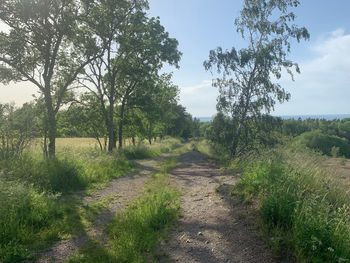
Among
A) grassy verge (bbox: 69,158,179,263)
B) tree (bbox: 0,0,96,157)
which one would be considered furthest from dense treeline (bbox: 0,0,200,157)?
grassy verge (bbox: 69,158,179,263)

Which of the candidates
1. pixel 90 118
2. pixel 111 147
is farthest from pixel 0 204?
pixel 90 118

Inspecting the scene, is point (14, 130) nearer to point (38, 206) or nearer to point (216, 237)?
point (38, 206)

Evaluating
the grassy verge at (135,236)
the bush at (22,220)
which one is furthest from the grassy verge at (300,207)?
the bush at (22,220)

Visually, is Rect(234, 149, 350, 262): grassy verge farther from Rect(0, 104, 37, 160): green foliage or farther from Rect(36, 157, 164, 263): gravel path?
Rect(0, 104, 37, 160): green foliage

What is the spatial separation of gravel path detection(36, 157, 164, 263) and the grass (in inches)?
8.7

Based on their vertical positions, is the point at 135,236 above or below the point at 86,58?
below

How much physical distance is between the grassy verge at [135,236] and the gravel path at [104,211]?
21 centimetres

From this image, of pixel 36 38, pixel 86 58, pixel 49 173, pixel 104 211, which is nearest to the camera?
pixel 104 211

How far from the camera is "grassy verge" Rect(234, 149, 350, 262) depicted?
5.32 metres

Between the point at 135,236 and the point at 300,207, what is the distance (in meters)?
2.87

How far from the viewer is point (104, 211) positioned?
29.5 feet

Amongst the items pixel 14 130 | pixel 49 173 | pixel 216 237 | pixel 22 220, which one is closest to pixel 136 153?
pixel 14 130

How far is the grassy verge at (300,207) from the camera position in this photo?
532 cm

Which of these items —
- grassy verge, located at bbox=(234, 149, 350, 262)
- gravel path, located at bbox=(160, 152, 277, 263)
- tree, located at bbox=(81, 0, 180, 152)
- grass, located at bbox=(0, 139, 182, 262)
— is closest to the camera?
grassy verge, located at bbox=(234, 149, 350, 262)
